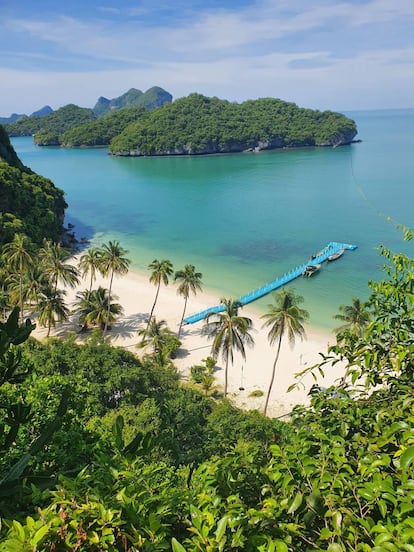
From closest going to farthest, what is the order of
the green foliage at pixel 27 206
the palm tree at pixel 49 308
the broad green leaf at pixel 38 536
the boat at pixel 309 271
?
the broad green leaf at pixel 38 536, the palm tree at pixel 49 308, the boat at pixel 309 271, the green foliage at pixel 27 206

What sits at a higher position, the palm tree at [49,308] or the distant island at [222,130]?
the distant island at [222,130]

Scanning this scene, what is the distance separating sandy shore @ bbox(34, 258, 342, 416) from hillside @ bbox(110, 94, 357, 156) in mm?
102657

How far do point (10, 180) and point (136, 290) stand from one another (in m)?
19.4

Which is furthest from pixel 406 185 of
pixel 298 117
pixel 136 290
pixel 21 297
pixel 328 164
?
pixel 298 117

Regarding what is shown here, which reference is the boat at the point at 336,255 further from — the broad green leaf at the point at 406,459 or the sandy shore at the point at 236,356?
the broad green leaf at the point at 406,459

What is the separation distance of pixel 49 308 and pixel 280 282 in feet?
66.2

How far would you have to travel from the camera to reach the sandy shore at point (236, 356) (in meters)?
22.5

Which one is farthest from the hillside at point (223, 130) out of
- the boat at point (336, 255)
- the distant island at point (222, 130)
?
the boat at point (336, 255)

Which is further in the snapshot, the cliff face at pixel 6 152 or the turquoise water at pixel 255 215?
the cliff face at pixel 6 152

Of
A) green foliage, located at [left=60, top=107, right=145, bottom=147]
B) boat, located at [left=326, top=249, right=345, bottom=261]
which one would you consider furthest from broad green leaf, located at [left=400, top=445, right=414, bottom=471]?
green foliage, located at [left=60, top=107, right=145, bottom=147]

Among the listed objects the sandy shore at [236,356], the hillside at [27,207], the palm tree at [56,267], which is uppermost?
the hillside at [27,207]

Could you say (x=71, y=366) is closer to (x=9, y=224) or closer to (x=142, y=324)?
(x=142, y=324)

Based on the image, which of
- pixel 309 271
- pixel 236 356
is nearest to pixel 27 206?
pixel 236 356

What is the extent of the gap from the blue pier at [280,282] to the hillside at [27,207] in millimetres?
19330
